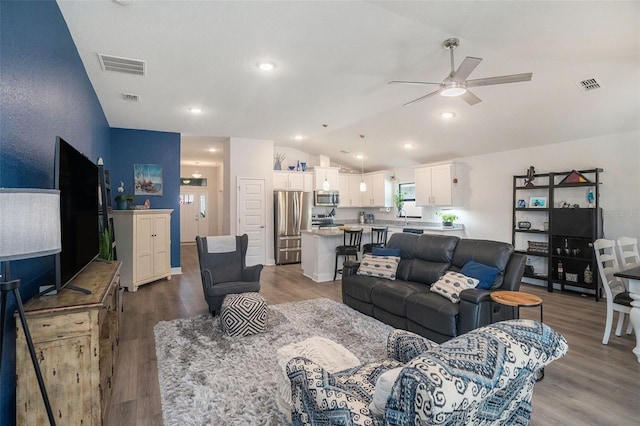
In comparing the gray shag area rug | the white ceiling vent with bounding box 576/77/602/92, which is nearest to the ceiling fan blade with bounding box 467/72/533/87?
the white ceiling vent with bounding box 576/77/602/92

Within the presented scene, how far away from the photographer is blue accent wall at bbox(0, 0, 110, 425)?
64.3 inches

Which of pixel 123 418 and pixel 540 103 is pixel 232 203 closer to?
pixel 123 418

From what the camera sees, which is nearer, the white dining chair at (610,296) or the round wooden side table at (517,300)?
the round wooden side table at (517,300)

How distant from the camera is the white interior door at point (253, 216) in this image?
7285 millimetres

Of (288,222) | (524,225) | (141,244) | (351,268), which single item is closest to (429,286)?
(351,268)

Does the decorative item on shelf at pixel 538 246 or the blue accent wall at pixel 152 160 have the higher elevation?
the blue accent wall at pixel 152 160

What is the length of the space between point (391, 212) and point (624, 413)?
668 centimetres

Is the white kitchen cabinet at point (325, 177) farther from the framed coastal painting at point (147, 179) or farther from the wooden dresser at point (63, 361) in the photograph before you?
the wooden dresser at point (63, 361)

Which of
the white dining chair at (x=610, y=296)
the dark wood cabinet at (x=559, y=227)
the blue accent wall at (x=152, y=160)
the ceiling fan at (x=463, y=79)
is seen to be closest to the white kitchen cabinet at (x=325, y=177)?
the blue accent wall at (x=152, y=160)

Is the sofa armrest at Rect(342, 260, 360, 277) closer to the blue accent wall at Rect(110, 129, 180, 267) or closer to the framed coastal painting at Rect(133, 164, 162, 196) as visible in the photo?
the blue accent wall at Rect(110, 129, 180, 267)

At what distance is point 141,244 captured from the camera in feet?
17.5

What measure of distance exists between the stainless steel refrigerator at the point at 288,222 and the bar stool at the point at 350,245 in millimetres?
1941

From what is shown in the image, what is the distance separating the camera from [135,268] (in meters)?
5.20

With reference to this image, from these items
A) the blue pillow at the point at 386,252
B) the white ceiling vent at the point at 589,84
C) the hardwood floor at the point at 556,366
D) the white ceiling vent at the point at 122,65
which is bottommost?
the hardwood floor at the point at 556,366
